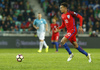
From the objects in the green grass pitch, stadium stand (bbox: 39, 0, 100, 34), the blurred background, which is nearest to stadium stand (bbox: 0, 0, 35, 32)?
the blurred background

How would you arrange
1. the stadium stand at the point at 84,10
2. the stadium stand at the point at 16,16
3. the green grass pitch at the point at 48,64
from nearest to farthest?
1. the green grass pitch at the point at 48,64
2. the stadium stand at the point at 16,16
3. the stadium stand at the point at 84,10

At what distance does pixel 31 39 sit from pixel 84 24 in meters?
5.35

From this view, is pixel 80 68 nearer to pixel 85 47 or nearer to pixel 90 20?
pixel 85 47

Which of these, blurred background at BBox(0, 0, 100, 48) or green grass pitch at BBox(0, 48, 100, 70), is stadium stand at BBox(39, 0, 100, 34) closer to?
blurred background at BBox(0, 0, 100, 48)

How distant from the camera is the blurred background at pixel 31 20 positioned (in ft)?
76.9

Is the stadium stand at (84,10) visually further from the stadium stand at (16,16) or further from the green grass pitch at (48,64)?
the green grass pitch at (48,64)

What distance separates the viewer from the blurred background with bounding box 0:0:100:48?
23.4m

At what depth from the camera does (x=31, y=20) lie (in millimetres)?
25547

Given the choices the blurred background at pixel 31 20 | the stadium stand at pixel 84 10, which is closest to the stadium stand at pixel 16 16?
the blurred background at pixel 31 20

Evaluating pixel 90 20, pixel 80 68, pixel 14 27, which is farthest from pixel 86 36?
pixel 80 68

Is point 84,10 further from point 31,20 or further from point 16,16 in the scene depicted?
point 16,16

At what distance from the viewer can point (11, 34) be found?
23312mm

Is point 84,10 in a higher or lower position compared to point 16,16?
higher

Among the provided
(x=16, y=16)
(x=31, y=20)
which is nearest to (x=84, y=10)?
(x=31, y=20)
